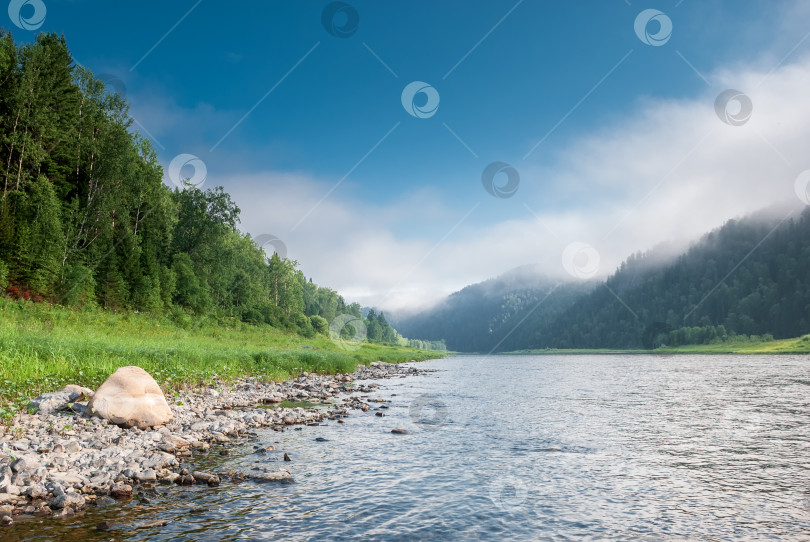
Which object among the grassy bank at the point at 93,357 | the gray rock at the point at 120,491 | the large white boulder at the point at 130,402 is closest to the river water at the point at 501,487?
the gray rock at the point at 120,491

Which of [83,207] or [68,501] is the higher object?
[83,207]

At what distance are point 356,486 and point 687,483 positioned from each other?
9105mm

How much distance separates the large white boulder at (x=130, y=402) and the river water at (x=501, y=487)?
12.9ft

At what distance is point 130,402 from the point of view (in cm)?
1695

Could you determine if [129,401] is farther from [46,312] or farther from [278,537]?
[46,312]

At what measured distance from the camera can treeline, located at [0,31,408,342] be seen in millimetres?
47188

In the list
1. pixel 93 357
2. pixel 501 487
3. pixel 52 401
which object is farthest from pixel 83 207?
pixel 501 487

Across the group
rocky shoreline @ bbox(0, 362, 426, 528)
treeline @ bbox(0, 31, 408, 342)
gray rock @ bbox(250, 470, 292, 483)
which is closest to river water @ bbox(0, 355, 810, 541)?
gray rock @ bbox(250, 470, 292, 483)

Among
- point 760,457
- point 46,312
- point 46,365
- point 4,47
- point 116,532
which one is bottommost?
point 760,457

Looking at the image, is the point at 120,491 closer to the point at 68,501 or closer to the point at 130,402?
the point at 68,501

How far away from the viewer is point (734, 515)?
10500 mm

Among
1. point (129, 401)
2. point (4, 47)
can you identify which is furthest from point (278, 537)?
point (4, 47)

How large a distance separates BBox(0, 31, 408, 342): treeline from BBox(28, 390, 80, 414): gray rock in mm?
30035

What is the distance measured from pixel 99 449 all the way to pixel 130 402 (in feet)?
11.5
